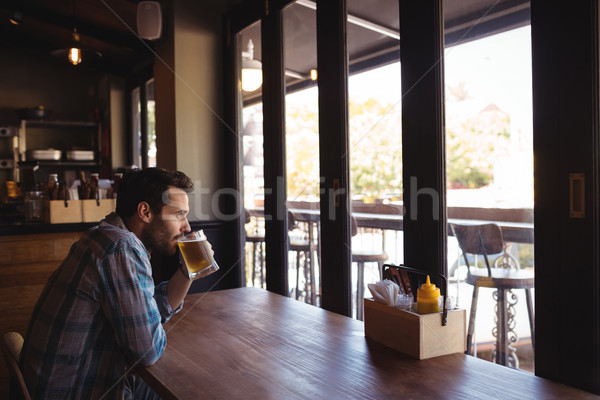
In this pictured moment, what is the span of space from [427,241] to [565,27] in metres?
0.87

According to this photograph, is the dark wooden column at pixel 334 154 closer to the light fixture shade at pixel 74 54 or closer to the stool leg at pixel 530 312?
the stool leg at pixel 530 312

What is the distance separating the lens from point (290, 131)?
116 inches

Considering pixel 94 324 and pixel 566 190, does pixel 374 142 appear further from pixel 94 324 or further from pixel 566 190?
pixel 94 324

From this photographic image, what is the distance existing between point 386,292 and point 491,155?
60cm

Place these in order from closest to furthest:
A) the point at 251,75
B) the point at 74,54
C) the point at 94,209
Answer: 1. the point at 251,75
2. the point at 94,209
3. the point at 74,54

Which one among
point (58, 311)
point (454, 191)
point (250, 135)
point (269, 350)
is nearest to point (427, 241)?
point (454, 191)

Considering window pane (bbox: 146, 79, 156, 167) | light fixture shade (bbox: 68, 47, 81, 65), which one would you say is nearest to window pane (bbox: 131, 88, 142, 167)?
window pane (bbox: 146, 79, 156, 167)

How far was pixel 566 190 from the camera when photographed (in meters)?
1.43

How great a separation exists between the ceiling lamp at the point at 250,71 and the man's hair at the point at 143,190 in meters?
1.62

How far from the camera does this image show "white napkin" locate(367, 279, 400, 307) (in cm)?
161

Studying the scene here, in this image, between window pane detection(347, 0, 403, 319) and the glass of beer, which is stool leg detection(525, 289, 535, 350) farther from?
the glass of beer

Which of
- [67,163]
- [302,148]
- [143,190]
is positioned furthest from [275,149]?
[67,163]

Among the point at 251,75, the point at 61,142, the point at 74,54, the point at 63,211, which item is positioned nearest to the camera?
the point at 251,75

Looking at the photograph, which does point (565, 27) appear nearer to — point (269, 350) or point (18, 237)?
point (269, 350)
